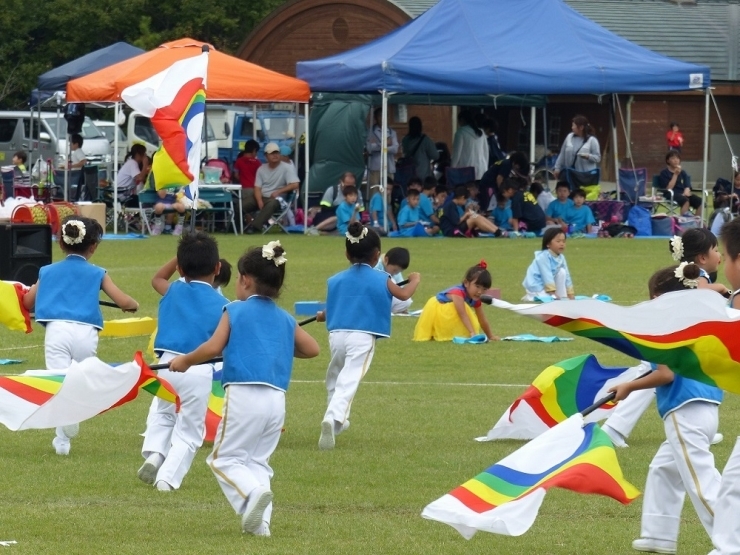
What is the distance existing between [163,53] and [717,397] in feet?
63.0

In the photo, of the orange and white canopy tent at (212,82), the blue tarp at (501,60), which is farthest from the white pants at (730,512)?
the orange and white canopy tent at (212,82)

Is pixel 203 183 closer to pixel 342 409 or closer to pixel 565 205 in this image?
pixel 565 205

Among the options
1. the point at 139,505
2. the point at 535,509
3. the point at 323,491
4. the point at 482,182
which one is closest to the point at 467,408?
the point at 323,491

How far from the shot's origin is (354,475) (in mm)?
8312

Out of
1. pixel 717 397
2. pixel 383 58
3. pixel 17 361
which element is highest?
pixel 383 58

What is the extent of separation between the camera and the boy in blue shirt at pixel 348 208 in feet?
81.0

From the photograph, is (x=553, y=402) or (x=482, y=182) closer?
(x=553, y=402)

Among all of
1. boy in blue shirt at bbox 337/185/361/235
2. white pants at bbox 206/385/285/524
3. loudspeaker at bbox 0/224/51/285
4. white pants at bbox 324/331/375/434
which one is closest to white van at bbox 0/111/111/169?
boy in blue shirt at bbox 337/185/361/235

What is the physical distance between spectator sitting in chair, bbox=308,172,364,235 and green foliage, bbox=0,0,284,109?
18.9 meters

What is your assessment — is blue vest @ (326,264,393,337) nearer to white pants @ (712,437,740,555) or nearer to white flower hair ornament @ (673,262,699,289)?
white flower hair ornament @ (673,262,699,289)

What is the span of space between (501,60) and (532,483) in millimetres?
18507

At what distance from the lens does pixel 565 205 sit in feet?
82.8

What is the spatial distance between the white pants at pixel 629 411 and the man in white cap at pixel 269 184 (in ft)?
55.1

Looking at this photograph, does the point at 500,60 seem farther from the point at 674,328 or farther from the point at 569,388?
the point at 674,328
